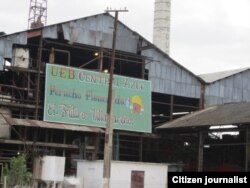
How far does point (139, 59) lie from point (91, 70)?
4.97 meters

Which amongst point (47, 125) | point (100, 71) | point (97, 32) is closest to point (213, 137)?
point (100, 71)

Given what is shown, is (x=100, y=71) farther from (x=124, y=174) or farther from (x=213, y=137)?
(x=213, y=137)

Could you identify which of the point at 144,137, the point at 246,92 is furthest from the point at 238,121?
the point at 246,92

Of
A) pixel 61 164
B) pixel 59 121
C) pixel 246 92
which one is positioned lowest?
pixel 61 164

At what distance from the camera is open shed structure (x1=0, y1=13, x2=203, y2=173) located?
36.4m

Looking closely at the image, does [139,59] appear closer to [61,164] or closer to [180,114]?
[180,114]

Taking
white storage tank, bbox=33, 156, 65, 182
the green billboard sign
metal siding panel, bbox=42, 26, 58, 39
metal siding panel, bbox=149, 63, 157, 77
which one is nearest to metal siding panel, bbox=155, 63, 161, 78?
metal siding panel, bbox=149, 63, 157, 77

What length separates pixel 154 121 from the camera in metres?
47.0

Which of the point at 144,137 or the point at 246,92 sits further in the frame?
the point at 246,92

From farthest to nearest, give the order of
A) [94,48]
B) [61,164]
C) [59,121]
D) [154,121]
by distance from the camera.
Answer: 1. [154,121]
2. [94,48]
3. [59,121]
4. [61,164]

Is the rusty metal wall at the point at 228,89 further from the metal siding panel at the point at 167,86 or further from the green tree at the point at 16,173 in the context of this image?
the green tree at the point at 16,173

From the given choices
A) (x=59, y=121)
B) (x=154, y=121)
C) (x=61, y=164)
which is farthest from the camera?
(x=154, y=121)

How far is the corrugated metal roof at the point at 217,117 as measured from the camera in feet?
118

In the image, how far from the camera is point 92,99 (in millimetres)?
38688
